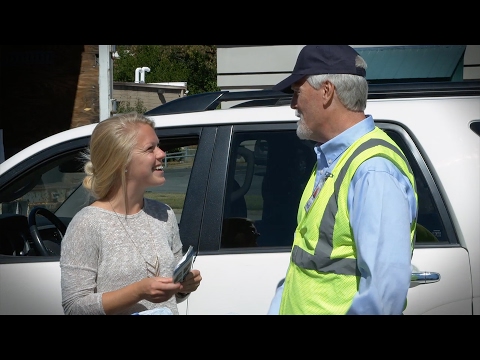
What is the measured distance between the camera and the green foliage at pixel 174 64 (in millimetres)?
37781

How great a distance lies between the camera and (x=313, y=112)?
212cm

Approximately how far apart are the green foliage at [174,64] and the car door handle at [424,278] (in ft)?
110

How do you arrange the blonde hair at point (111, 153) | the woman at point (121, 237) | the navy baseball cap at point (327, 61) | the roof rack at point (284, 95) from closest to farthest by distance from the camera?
the navy baseball cap at point (327, 61)
the woman at point (121, 237)
the blonde hair at point (111, 153)
the roof rack at point (284, 95)

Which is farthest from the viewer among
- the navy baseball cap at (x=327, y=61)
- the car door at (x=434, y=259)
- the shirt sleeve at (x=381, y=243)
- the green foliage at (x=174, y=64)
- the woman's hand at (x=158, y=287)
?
Answer: the green foliage at (x=174, y=64)

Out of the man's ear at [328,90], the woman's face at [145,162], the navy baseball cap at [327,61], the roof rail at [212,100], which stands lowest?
the woman's face at [145,162]

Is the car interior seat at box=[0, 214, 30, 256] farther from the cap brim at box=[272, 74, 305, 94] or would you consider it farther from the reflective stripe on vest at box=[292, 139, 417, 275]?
the reflective stripe on vest at box=[292, 139, 417, 275]

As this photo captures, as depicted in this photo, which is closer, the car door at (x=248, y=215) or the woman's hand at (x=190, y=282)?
the woman's hand at (x=190, y=282)

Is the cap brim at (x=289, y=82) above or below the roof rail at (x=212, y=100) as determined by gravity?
above

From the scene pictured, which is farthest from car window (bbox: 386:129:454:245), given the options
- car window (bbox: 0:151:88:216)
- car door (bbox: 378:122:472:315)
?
car window (bbox: 0:151:88:216)

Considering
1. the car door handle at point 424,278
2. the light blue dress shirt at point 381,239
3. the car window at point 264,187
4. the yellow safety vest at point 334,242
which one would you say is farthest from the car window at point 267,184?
the light blue dress shirt at point 381,239

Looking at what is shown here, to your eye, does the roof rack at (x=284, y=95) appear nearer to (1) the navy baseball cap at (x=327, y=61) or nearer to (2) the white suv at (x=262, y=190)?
(2) the white suv at (x=262, y=190)

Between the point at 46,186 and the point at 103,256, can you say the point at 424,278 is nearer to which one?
the point at 103,256

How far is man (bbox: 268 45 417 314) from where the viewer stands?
1837mm

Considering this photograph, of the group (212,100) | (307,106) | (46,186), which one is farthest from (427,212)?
(46,186)
